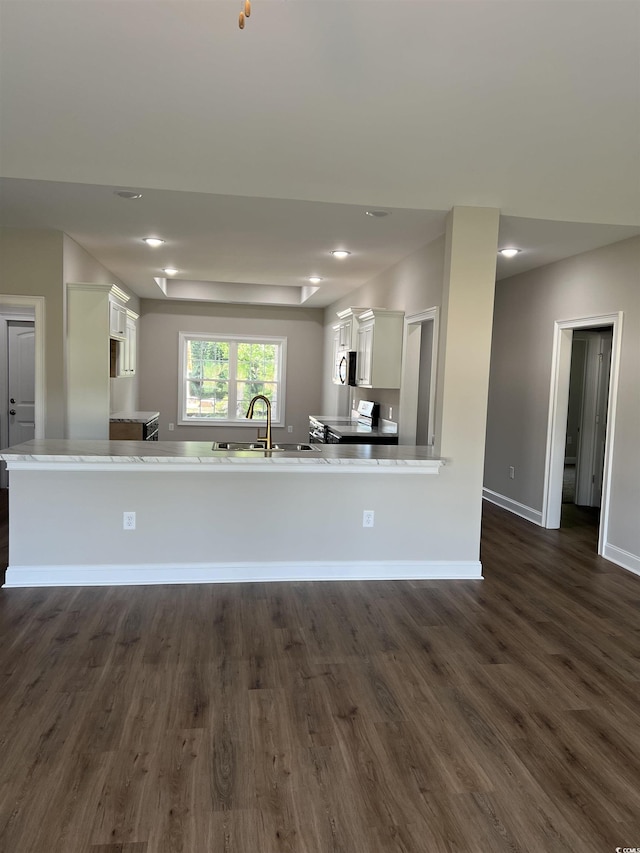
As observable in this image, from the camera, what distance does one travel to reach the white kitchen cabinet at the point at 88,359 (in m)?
4.95

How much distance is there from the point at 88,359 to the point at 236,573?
2410 mm

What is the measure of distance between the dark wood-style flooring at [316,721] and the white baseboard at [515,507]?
185 centimetres

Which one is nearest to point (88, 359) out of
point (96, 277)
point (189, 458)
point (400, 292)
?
point (96, 277)

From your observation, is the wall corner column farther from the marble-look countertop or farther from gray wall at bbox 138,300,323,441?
gray wall at bbox 138,300,323,441

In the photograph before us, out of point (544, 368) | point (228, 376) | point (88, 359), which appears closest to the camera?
point (88, 359)

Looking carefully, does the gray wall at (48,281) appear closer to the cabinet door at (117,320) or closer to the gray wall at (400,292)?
the cabinet door at (117,320)

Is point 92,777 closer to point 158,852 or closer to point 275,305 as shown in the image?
point 158,852

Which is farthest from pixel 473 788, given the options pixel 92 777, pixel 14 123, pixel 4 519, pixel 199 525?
pixel 4 519

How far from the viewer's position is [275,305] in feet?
32.0

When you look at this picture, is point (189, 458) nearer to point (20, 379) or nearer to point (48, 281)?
Result: point (48, 281)

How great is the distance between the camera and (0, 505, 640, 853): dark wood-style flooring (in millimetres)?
1841

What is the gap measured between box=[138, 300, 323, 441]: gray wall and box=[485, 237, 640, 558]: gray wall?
4149 mm

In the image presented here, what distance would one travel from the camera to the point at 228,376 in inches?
395

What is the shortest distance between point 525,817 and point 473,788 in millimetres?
188
